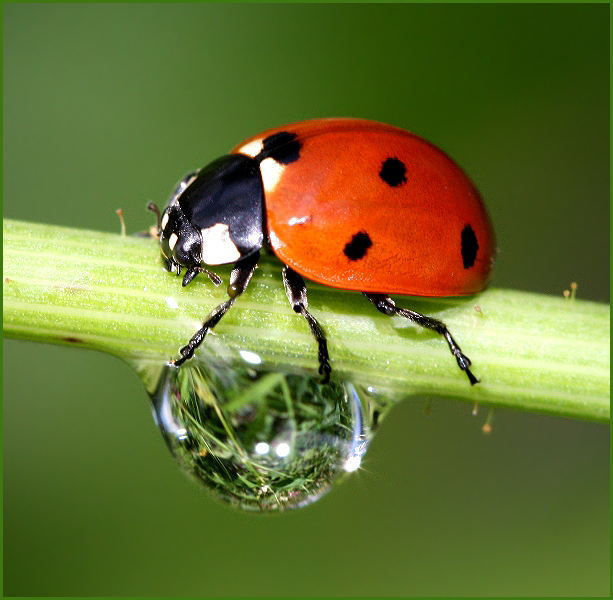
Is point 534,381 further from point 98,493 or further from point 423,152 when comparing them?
point 98,493

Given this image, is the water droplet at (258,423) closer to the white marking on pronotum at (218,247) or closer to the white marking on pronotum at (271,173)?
the white marking on pronotum at (218,247)

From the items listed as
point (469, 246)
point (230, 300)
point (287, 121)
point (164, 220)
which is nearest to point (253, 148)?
point (164, 220)

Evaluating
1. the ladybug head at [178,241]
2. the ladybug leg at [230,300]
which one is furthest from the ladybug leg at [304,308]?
the ladybug head at [178,241]

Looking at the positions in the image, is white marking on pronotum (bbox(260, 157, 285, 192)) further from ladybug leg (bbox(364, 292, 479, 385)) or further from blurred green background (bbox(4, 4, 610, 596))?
blurred green background (bbox(4, 4, 610, 596))

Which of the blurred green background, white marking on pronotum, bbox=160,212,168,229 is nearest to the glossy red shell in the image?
white marking on pronotum, bbox=160,212,168,229

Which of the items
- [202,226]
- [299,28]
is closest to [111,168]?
[299,28]

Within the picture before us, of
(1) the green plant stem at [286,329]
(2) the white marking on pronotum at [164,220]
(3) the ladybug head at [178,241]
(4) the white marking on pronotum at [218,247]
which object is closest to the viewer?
(1) the green plant stem at [286,329]

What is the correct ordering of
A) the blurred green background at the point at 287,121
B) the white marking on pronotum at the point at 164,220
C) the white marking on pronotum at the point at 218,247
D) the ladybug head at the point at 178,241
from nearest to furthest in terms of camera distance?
1. the ladybug head at the point at 178,241
2. the white marking on pronotum at the point at 218,247
3. the white marking on pronotum at the point at 164,220
4. the blurred green background at the point at 287,121

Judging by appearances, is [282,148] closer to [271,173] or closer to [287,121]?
[271,173]
